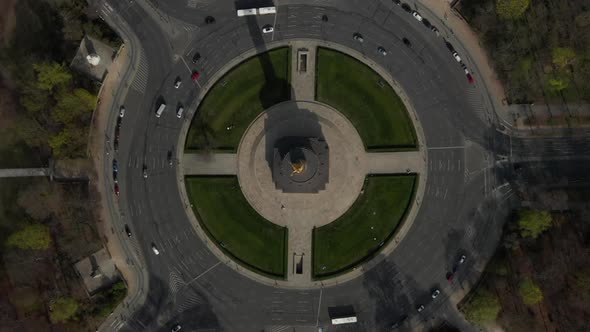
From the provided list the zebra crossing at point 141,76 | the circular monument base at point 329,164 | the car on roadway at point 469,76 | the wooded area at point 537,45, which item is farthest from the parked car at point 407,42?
the zebra crossing at point 141,76

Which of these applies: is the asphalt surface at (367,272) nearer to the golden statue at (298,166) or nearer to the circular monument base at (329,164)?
the circular monument base at (329,164)

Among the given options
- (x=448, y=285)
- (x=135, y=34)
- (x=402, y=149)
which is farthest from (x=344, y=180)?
(x=135, y=34)

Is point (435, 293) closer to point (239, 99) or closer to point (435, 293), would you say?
point (435, 293)

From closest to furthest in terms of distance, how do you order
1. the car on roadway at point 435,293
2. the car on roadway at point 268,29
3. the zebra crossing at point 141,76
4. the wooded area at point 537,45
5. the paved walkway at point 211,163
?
the wooded area at point 537,45, the car on roadway at point 435,293, the car on roadway at point 268,29, the paved walkway at point 211,163, the zebra crossing at point 141,76

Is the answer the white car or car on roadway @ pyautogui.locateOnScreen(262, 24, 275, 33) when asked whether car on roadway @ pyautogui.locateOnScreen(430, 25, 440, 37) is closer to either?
car on roadway @ pyautogui.locateOnScreen(262, 24, 275, 33)

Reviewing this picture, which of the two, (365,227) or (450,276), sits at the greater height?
(365,227)

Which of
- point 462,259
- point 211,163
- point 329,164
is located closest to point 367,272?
point 462,259

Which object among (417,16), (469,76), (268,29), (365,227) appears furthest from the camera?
(268,29)
